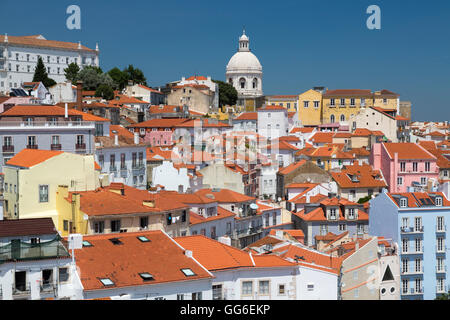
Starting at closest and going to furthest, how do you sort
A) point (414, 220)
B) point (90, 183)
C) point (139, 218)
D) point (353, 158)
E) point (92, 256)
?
point (92, 256) < point (139, 218) < point (90, 183) < point (414, 220) < point (353, 158)

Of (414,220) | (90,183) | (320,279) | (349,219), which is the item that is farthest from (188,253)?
(349,219)

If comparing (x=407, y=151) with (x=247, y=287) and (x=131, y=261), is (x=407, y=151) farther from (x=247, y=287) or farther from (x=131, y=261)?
(x=131, y=261)

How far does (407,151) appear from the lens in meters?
49.6

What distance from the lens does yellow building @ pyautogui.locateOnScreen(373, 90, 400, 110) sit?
78062 millimetres

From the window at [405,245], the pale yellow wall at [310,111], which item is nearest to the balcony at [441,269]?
the window at [405,245]

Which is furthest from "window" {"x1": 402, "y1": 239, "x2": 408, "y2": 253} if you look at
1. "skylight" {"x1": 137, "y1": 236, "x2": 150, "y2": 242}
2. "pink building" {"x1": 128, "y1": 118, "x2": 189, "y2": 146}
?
"pink building" {"x1": 128, "y1": 118, "x2": 189, "y2": 146}

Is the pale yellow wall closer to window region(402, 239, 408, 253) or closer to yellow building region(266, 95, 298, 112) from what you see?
yellow building region(266, 95, 298, 112)

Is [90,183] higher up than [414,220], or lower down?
higher up

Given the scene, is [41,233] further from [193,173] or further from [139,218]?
[193,173]

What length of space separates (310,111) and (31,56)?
4267cm

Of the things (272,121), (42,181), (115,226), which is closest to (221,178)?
(42,181)

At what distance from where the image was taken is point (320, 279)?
67.2 ft

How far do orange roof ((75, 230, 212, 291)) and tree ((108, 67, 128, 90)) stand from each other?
62476 mm

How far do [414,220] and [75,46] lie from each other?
7959 centimetres
